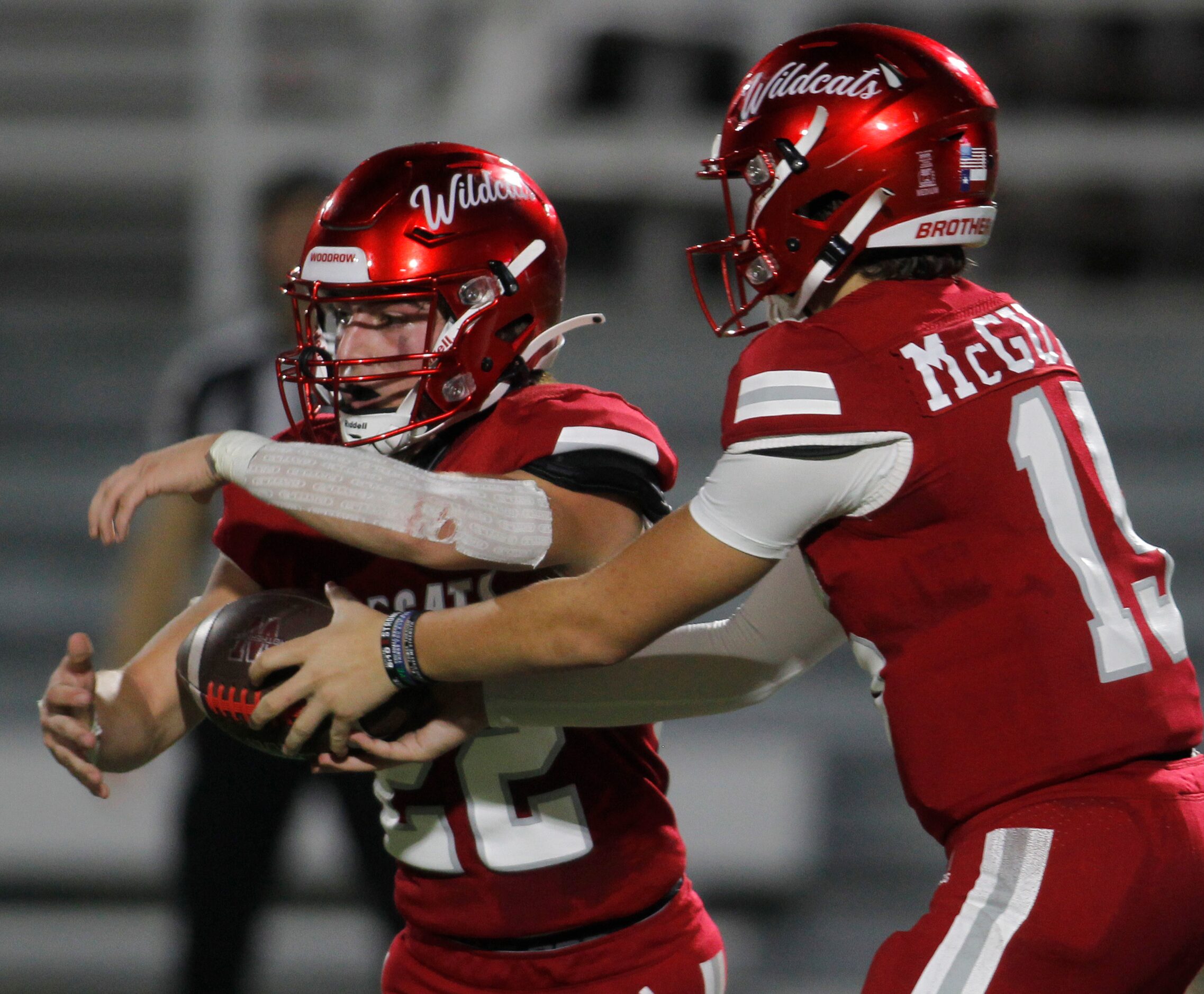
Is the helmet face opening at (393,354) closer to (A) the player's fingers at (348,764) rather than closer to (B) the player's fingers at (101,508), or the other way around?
(B) the player's fingers at (101,508)

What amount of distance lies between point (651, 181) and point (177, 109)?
8.01 feet

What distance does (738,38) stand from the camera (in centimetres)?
573

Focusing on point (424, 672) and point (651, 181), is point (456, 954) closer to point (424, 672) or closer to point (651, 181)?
point (424, 672)

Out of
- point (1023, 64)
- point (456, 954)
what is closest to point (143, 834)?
point (456, 954)

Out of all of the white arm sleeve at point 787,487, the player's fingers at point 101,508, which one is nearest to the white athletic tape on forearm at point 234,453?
the player's fingers at point 101,508

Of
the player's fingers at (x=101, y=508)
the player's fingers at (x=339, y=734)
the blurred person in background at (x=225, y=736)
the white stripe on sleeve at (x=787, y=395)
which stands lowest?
the blurred person in background at (x=225, y=736)

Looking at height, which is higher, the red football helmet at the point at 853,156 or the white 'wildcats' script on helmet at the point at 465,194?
the red football helmet at the point at 853,156

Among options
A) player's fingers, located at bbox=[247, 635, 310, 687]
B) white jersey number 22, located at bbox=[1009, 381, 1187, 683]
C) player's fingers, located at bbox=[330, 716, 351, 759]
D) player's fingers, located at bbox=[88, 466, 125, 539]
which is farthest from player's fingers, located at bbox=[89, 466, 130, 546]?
white jersey number 22, located at bbox=[1009, 381, 1187, 683]

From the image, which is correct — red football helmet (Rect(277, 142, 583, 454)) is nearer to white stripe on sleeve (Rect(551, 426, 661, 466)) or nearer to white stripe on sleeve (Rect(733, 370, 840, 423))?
white stripe on sleeve (Rect(551, 426, 661, 466))

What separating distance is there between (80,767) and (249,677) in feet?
1.04

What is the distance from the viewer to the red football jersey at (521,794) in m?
1.69

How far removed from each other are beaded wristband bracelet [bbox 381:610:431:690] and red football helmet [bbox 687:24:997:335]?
0.53 m

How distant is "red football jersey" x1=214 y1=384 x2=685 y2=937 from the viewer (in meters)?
1.69

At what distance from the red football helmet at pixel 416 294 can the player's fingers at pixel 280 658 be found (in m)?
0.29
